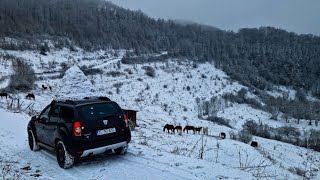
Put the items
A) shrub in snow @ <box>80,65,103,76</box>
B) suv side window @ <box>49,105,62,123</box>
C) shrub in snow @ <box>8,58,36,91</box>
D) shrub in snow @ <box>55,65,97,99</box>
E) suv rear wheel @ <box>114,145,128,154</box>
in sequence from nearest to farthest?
suv side window @ <box>49,105,62,123</box>
suv rear wheel @ <box>114,145,128,154</box>
shrub in snow @ <box>55,65,97,99</box>
shrub in snow @ <box>8,58,36,91</box>
shrub in snow @ <box>80,65,103,76</box>

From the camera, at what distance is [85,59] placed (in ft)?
231

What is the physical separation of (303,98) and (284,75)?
21474mm

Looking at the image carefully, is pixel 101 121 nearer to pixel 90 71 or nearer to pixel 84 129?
pixel 84 129

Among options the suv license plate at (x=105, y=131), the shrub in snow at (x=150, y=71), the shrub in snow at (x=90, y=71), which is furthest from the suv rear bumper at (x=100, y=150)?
the shrub in snow at (x=150, y=71)

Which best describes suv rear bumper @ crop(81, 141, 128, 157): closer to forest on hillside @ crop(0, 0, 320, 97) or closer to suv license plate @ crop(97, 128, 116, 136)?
suv license plate @ crop(97, 128, 116, 136)

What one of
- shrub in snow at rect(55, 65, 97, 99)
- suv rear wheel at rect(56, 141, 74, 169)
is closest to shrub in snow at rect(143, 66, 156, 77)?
shrub in snow at rect(55, 65, 97, 99)

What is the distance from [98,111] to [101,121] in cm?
31

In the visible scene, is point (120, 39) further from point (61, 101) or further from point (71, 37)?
point (61, 101)

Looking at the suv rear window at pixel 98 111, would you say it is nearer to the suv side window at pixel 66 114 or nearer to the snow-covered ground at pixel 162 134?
the suv side window at pixel 66 114

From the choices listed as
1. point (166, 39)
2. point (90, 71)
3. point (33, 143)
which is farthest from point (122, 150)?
point (166, 39)

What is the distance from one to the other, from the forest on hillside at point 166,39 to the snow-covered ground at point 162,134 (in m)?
10.8

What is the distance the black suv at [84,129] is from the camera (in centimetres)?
809

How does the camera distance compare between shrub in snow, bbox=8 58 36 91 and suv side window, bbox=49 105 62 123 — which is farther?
shrub in snow, bbox=8 58 36 91

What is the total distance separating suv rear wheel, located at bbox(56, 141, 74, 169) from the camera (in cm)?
826
